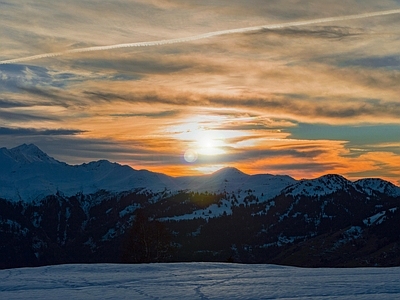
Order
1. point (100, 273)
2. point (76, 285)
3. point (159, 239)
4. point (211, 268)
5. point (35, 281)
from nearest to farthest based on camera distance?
point (76, 285) < point (35, 281) < point (100, 273) < point (211, 268) < point (159, 239)

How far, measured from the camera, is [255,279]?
16.9 meters

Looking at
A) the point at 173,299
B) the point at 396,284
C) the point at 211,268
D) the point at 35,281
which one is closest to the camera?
the point at 173,299

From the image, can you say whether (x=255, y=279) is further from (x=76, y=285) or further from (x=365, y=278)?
(x=76, y=285)

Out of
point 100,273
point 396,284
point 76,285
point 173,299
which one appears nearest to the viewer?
point 173,299

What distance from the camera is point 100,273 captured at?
2006 centimetres

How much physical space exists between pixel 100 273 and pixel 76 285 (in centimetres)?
401

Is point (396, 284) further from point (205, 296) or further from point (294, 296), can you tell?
point (205, 296)

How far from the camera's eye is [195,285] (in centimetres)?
1551

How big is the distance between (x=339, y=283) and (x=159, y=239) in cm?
3106

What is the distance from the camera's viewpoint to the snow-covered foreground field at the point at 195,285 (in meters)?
13.4

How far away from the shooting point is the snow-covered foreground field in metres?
13.4

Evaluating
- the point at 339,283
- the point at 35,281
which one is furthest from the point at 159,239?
the point at 339,283

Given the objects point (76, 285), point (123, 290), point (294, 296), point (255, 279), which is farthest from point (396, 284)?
point (76, 285)

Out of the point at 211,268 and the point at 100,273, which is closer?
the point at 100,273
